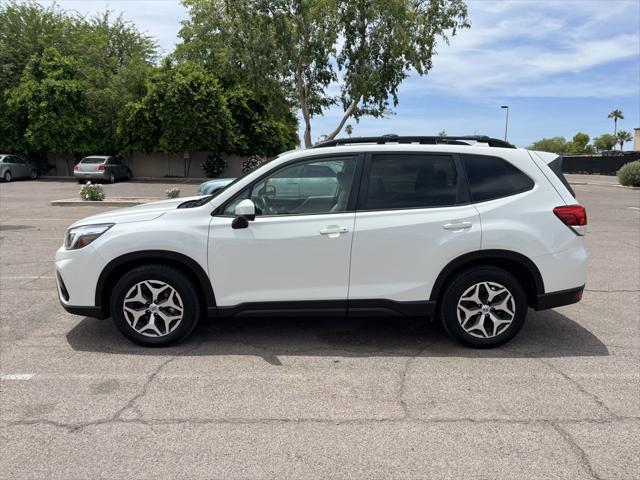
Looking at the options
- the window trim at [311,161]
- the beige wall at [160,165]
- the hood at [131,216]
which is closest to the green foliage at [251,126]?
the beige wall at [160,165]

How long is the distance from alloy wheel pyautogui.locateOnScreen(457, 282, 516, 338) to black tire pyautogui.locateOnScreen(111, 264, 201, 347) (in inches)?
90.2

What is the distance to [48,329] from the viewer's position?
5.14m

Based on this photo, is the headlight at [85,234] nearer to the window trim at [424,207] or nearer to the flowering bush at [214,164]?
the window trim at [424,207]

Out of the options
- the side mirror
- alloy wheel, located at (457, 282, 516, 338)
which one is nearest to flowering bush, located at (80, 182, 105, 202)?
the side mirror

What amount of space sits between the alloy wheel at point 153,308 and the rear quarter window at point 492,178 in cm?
272

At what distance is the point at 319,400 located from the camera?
3684 millimetres

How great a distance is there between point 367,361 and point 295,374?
2.12ft

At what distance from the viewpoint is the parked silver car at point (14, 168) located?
29109 mm

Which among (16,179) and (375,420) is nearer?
(375,420)

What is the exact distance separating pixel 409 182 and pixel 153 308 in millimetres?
2455

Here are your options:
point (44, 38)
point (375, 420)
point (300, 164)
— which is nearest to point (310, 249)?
point (300, 164)

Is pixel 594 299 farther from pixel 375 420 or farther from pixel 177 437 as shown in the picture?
pixel 177 437

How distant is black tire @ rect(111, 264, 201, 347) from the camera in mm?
4445

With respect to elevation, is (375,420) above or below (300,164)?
below
